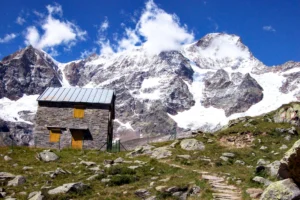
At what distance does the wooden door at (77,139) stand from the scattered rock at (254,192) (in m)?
31.8

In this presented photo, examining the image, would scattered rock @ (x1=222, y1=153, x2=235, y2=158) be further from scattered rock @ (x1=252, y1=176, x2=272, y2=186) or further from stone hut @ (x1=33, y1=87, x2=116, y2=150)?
stone hut @ (x1=33, y1=87, x2=116, y2=150)

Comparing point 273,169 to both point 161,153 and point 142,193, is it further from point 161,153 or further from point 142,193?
point 161,153

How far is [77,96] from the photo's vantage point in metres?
49.4

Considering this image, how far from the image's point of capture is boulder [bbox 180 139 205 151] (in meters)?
35.7

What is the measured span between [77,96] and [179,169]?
27109 millimetres

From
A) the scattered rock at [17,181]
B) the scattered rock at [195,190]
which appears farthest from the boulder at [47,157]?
the scattered rock at [195,190]

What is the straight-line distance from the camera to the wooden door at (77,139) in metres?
47.4

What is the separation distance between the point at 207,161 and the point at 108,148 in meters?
21.9

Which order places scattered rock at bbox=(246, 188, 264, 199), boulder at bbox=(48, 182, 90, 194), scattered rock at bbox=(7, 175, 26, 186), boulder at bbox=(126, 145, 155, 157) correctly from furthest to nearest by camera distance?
boulder at bbox=(126, 145, 155, 157) < scattered rock at bbox=(7, 175, 26, 186) < boulder at bbox=(48, 182, 90, 194) < scattered rock at bbox=(246, 188, 264, 199)

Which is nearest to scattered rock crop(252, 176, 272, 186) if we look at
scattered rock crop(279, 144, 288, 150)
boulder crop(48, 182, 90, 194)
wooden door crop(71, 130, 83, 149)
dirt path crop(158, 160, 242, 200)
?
dirt path crop(158, 160, 242, 200)

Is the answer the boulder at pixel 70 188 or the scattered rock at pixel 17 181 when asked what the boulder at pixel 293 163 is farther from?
the scattered rock at pixel 17 181

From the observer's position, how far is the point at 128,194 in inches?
Result: 750

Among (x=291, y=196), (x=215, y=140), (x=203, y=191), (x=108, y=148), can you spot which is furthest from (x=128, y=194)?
(x=108, y=148)

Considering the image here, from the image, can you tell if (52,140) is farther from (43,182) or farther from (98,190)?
(98,190)
